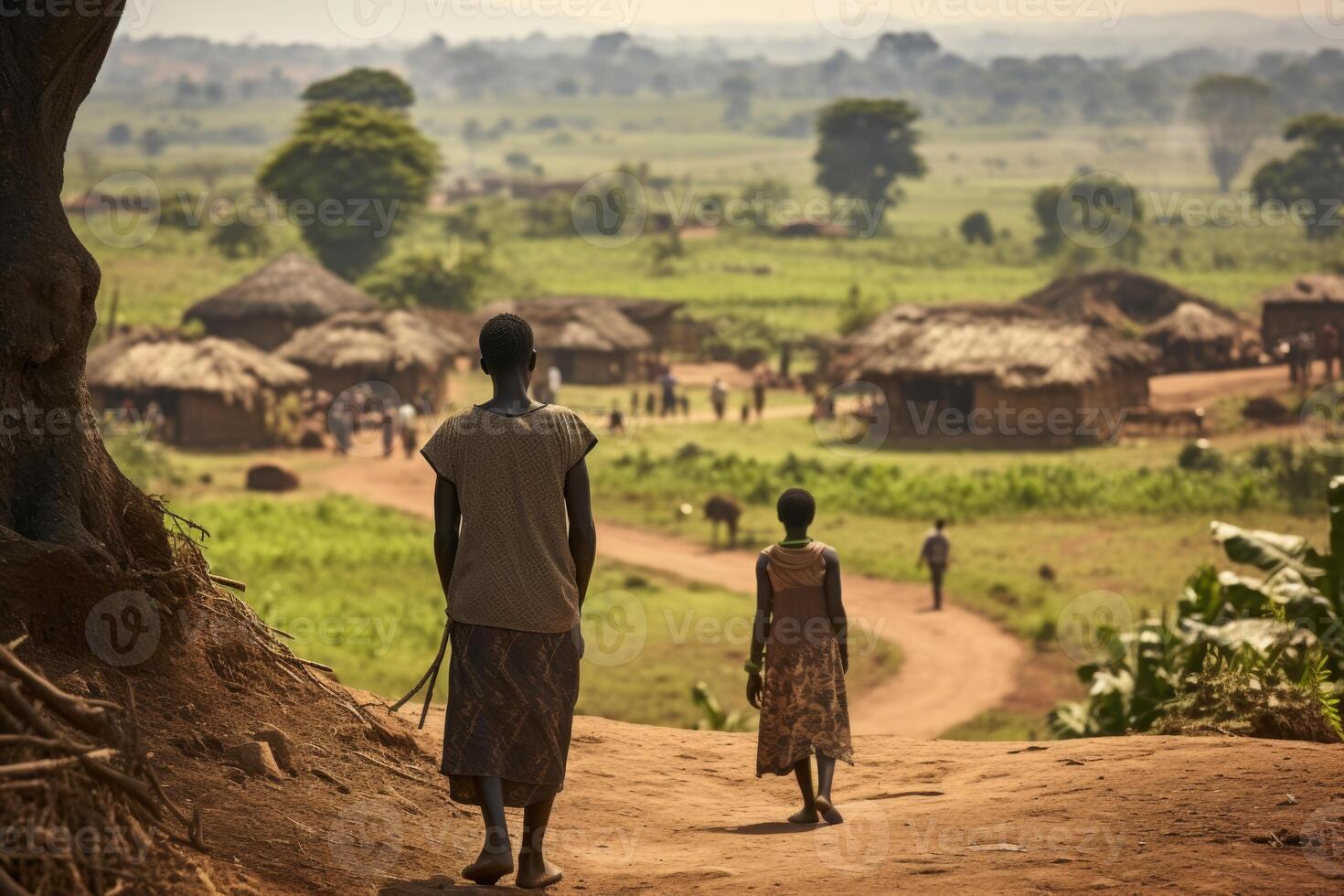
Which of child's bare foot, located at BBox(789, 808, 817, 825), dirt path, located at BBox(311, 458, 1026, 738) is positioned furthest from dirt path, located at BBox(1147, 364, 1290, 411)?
child's bare foot, located at BBox(789, 808, 817, 825)

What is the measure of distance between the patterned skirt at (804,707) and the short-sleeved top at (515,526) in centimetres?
154

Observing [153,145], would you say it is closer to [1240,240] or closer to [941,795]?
[1240,240]

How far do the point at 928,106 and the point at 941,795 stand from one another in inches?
6515

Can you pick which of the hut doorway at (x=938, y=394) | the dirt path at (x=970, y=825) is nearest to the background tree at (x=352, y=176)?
the hut doorway at (x=938, y=394)

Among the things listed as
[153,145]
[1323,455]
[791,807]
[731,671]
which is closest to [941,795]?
[791,807]

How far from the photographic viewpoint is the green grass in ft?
45.2

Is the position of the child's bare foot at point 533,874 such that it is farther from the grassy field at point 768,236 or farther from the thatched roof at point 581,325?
the grassy field at point 768,236

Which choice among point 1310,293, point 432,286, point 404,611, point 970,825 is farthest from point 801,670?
point 432,286

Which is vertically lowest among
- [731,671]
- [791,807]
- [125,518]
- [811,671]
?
[731,671]

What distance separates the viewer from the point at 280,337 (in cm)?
3659

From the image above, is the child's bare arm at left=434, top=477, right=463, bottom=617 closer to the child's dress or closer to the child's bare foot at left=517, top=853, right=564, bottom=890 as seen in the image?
the child's bare foot at left=517, top=853, right=564, bottom=890

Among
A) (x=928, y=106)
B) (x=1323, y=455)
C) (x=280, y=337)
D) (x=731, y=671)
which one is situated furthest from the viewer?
(x=928, y=106)

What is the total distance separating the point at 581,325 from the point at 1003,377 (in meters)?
11.5

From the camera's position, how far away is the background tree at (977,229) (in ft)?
219
